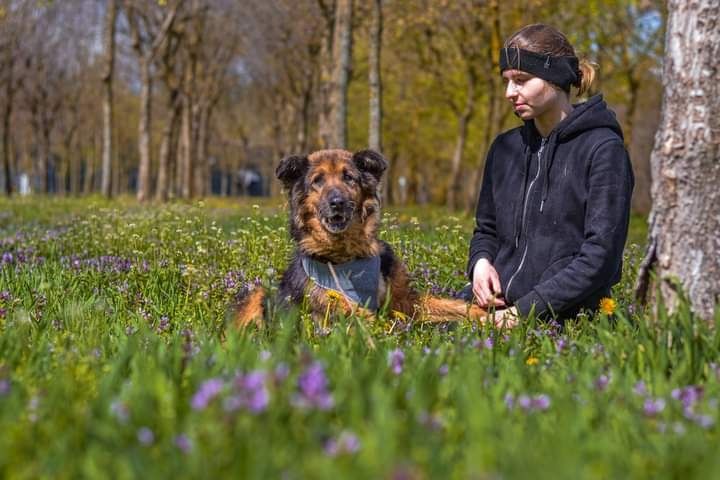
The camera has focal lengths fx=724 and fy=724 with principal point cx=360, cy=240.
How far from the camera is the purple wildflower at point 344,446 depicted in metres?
2.00

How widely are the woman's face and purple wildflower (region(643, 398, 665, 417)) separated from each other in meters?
3.03

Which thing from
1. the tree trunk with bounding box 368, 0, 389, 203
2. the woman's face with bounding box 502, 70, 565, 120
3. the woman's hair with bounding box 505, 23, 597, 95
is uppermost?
the tree trunk with bounding box 368, 0, 389, 203

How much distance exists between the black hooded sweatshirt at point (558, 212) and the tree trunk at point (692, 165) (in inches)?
39.5

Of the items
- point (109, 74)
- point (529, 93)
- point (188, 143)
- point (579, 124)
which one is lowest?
point (579, 124)

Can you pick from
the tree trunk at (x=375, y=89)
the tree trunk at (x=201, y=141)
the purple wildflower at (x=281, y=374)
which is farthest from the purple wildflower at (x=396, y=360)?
the tree trunk at (x=201, y=141)

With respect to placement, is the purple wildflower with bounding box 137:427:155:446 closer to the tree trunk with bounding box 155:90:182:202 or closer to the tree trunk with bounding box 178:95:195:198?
the tree trunk with bounding box 155:90:182:202

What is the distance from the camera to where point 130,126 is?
2414 inches

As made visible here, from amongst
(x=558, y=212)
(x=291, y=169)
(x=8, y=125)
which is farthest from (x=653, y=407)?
(x=8, y=125)

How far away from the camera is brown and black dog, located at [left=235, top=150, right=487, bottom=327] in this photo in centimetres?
530

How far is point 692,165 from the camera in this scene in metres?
3.78

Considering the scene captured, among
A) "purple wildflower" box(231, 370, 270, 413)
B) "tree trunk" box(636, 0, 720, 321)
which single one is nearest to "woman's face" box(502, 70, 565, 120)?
"tree trunk" box(636, 0, 720, 321)

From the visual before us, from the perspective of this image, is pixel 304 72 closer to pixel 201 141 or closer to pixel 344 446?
pixel 201 141

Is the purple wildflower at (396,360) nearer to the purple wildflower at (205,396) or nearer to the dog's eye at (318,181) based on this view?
the purple wildflower at (205,396)

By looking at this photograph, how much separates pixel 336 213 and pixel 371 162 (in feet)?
2.24
